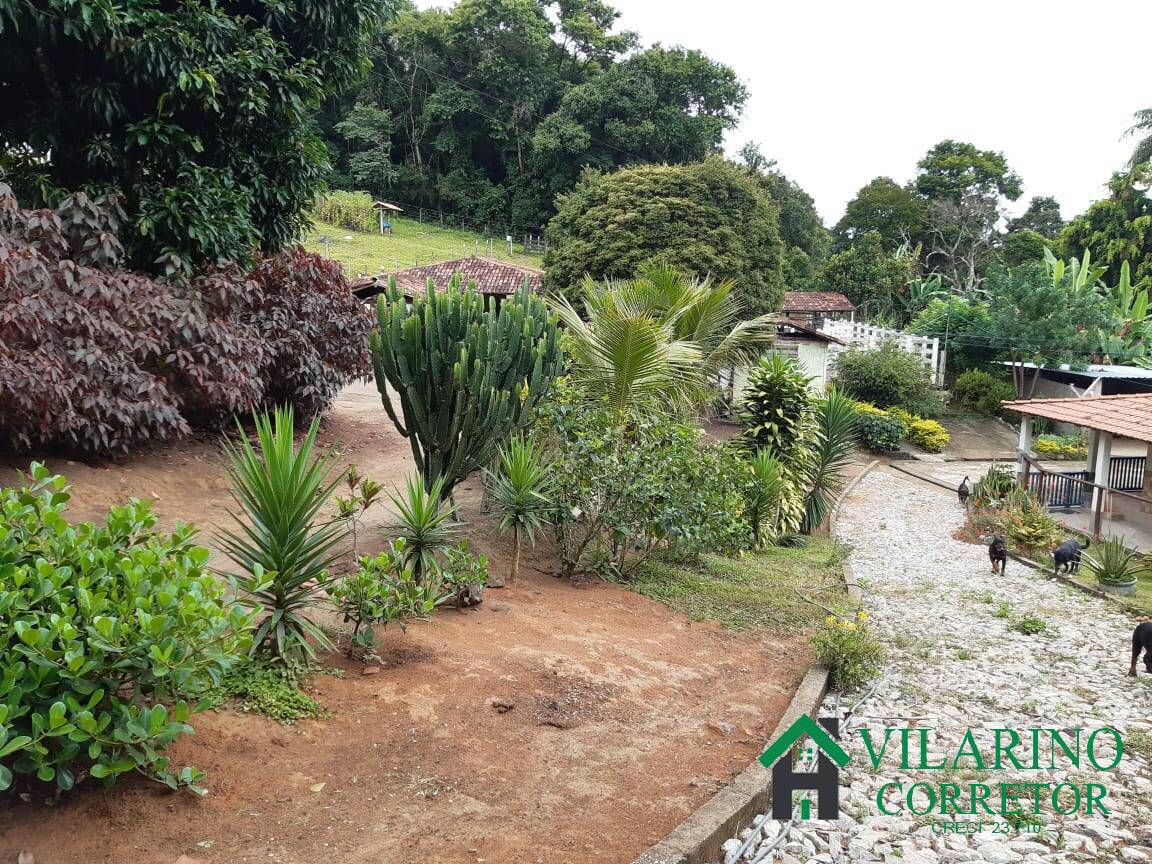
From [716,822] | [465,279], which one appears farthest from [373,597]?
[465,279]

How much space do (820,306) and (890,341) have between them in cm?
976

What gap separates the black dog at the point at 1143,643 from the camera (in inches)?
264

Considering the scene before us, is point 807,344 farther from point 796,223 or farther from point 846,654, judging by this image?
point 846,654

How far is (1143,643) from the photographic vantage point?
678 cm

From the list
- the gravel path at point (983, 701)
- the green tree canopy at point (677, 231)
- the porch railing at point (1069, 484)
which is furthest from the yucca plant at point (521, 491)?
the green tree canopy at point (677, 231)

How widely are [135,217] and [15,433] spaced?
132 inches

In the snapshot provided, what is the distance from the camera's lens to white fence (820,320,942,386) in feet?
99.1

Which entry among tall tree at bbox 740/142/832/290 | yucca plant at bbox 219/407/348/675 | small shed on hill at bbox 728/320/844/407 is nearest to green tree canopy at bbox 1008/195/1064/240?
tall tree at bbox 740/142/832/290

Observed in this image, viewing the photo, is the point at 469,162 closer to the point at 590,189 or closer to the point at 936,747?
the point at 590,189

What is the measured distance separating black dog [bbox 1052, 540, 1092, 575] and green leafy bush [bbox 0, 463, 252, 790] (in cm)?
1141

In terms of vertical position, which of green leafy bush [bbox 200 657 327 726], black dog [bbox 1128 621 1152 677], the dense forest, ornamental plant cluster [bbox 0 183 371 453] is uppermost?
the dense forest

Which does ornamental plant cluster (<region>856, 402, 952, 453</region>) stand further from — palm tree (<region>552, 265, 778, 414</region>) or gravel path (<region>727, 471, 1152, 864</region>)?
palm tree (<region>552, 265, 778, 414</region>)

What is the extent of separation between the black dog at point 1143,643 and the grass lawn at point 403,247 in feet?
93.3

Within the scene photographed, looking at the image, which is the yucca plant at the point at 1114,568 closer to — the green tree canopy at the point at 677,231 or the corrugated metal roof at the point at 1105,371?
the green tree canopy at the point at 677,231
